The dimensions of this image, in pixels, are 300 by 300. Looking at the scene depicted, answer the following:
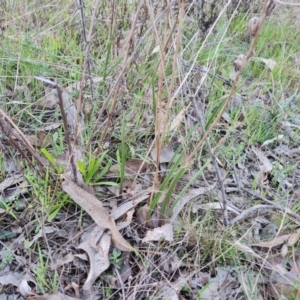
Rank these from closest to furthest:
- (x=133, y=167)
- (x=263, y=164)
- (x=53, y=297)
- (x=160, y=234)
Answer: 1. (x=53, y=297)
2. (x=160, y=234)
3. (x=133, y=167)
4. (x=263, y=164)

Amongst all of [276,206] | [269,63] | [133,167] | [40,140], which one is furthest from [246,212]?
[269,63]

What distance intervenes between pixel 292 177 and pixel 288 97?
0.51 meters

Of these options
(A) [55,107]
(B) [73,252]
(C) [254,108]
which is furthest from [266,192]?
(A) [55,107]

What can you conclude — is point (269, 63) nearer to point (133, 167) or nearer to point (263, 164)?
point (263, 164)

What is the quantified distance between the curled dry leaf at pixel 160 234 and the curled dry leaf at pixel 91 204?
3.7 inches

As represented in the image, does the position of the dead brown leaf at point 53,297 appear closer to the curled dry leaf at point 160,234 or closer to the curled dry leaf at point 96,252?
the curled dry leaf at point 96,252

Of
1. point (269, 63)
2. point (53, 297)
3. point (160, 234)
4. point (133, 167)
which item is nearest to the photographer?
point (53, 297)

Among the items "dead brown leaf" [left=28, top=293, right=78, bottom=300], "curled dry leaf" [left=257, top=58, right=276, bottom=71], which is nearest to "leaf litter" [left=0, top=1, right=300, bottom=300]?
"dead brown leaf" [left=28, top=293, right=78, bottom=300]

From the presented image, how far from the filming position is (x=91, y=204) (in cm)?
116

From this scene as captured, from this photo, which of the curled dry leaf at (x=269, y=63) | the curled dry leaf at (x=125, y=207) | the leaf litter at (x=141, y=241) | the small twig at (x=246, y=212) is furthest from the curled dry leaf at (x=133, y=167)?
the curled dry leaf at (x=269, y=63)

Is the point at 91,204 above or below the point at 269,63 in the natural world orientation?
below

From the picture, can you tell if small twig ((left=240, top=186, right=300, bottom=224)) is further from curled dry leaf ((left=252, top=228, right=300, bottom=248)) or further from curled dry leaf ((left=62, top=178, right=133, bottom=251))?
curled dry leaf ((left=62, top=178, right=133, bottom=251))

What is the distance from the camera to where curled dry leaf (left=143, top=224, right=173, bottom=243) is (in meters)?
1.13

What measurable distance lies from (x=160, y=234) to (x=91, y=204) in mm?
228
